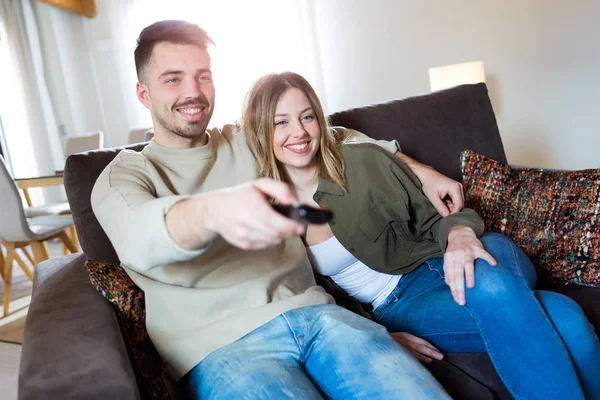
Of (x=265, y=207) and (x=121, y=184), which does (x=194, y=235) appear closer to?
(x=265, y=207)

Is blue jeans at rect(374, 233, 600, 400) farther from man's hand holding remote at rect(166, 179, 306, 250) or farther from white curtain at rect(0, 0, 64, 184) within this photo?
white curtain at rect(0, 0, 64, 184)

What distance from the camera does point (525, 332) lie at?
0.96 metres

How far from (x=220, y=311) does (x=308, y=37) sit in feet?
11.2

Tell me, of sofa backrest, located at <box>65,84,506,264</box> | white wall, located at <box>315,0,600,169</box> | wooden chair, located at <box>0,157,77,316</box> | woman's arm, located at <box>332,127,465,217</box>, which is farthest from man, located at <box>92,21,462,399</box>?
white wall, located at <box>315,0,600,169</box>

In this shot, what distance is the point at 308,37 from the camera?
4.09 metres

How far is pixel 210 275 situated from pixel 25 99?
432cm

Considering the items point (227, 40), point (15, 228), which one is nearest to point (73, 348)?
point (15, 228)

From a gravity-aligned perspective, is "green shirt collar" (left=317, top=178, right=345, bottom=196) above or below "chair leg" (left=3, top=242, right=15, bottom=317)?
above

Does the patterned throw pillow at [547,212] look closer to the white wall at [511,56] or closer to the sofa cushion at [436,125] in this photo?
the sofa cushion at [436,125]

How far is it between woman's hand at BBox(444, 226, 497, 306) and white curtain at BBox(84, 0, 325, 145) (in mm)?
3177

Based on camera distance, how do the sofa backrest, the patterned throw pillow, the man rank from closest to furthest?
1. the man
2. the patterned throw pillow
3. the sofa backrest

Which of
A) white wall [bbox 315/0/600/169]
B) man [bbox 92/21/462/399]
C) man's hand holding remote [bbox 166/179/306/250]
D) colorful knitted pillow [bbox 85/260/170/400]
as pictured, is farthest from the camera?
white wall [bbox 315/0/600/169]

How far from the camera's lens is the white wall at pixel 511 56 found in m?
3.07

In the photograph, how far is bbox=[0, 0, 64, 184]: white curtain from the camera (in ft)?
14.6
